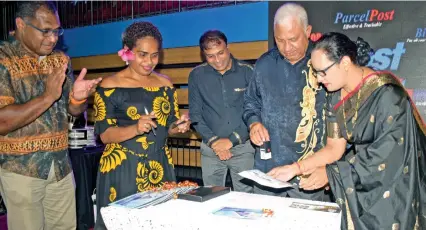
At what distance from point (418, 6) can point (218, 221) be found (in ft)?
10.9

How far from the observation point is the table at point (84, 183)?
4.11 metres

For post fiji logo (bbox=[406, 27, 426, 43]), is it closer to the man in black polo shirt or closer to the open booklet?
the man in black polo shirt

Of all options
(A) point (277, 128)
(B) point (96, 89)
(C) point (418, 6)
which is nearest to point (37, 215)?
(B) point (96, 89)

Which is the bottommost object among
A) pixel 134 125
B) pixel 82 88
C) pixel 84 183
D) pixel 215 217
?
pixel 84 183

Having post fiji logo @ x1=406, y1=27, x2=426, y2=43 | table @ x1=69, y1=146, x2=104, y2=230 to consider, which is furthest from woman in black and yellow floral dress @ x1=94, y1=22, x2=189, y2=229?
post fiji logo @ x1=406, y1=27, x2=426, y2=43

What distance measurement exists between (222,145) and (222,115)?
0.28 metres

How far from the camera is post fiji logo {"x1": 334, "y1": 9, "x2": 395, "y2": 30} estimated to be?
4086 millimetres

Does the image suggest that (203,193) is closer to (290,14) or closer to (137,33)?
(137,33)

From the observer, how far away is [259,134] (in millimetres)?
2619

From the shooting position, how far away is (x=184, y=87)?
6027 millimetres

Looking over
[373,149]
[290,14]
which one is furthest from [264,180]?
[290,14]

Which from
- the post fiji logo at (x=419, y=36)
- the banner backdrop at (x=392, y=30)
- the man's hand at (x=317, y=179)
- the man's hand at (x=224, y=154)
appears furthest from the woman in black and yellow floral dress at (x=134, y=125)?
the post fiji logo at (x=419, y=36)

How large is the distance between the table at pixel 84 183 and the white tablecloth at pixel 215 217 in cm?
233

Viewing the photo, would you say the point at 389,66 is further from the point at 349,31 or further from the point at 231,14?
the point at 231,14
